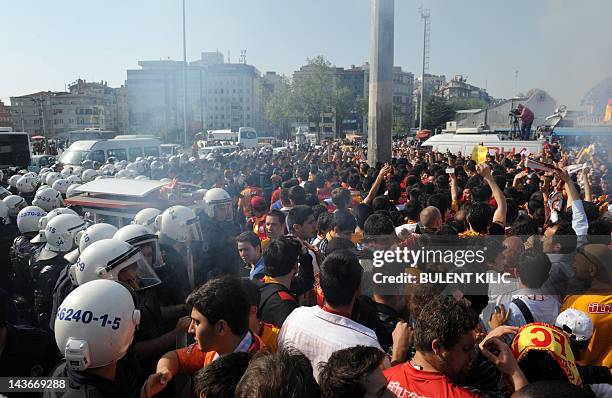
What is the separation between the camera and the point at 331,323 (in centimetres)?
237

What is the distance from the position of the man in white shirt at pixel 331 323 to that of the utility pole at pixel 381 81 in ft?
39.9

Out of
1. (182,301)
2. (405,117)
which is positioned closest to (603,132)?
(182,301)

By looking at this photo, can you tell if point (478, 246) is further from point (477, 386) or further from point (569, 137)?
point (569, 137)

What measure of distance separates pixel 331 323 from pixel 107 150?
18777 millimetres

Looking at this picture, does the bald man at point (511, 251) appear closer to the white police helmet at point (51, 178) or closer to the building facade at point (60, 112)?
the white police helmet at point (51, 178)

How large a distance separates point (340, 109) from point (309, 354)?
59677 mm

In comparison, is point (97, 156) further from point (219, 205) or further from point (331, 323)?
point (331, 323)

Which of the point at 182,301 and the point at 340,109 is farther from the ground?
the point at 340,109

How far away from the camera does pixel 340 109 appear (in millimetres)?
60469

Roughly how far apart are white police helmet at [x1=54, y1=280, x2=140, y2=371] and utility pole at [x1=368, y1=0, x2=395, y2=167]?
12933 mm

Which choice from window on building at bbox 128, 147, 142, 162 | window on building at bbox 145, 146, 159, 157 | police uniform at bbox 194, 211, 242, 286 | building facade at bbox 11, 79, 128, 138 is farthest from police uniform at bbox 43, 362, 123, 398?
building facade at bbox 11, 79, 128, 138

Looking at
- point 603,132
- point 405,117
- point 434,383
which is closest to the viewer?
point 434,383

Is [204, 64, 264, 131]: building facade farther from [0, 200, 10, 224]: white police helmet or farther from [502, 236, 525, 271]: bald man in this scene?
[502, 236, 525, 271]: bald man

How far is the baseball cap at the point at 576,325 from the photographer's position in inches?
90.2
